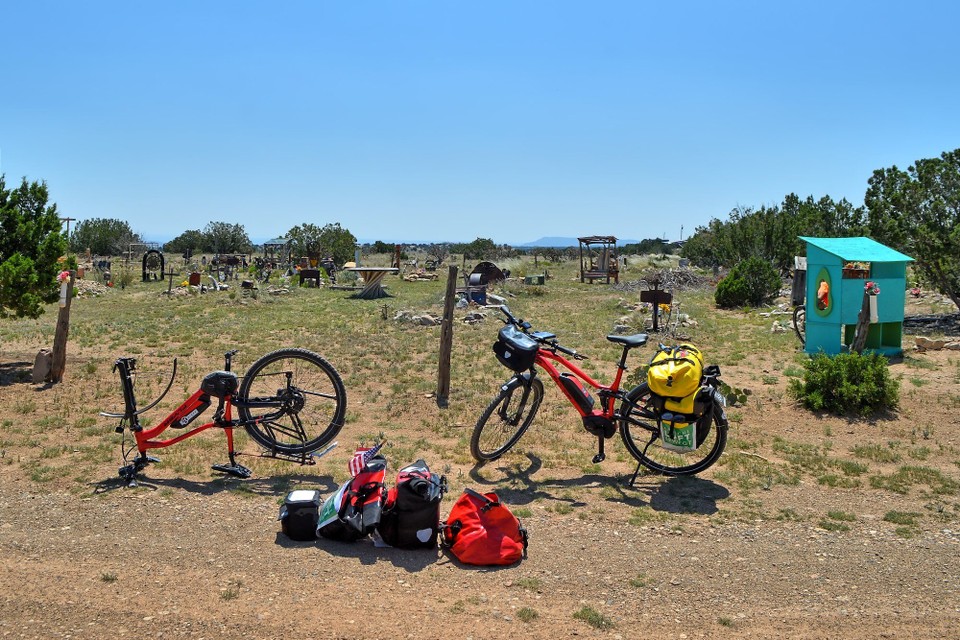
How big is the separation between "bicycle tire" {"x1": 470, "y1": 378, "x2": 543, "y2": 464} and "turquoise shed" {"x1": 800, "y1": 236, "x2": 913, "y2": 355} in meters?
6.73

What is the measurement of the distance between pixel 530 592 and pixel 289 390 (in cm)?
278

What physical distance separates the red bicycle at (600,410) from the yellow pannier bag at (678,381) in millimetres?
60

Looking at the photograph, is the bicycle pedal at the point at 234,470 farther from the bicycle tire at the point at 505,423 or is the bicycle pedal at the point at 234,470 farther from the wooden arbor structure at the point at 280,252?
the wooden arbor structure at the point at 280,252

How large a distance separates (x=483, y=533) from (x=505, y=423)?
1.88m

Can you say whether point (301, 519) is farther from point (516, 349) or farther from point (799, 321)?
point (799, 321)

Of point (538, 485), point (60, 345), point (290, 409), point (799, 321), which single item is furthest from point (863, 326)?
point (60, 345)

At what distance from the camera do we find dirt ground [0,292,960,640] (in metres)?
3.60

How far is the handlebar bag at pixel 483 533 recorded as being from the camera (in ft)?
14.0

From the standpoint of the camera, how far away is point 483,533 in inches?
171

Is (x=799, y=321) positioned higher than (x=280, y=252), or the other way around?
(x=280, y=252)

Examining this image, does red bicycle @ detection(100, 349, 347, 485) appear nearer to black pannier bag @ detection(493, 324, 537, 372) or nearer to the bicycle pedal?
the bicycle pedal

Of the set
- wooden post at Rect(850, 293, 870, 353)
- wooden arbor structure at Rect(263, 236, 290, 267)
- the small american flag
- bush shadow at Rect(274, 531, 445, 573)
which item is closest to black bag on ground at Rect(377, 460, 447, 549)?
bush shadow at Rect(274, 531, 445, 573)

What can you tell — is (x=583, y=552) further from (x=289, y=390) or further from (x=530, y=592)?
(x=289, y=390)

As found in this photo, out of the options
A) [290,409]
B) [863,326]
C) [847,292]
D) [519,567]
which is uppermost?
[847,292]
